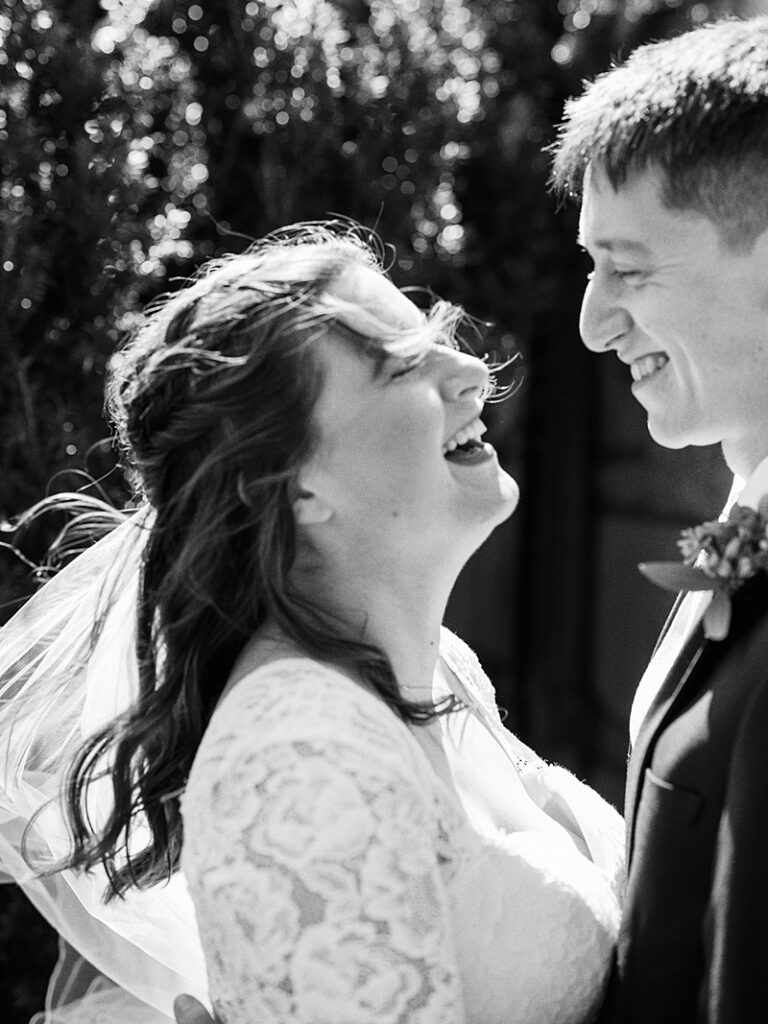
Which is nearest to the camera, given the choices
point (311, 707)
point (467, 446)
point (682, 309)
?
point (311, 707)

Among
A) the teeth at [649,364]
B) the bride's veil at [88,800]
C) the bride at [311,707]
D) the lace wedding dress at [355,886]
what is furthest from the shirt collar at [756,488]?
the bride's veil at [88,800]

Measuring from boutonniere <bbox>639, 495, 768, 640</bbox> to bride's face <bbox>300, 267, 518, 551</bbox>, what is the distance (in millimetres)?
357

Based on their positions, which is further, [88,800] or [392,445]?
[88,800]

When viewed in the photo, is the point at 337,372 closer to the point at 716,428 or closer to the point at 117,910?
the point at 716,428

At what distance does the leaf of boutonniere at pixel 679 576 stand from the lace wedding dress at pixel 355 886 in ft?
1.47

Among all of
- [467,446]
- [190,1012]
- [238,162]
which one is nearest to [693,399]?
[467,446]

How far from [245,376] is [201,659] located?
48cm

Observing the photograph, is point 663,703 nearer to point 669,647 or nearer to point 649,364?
point 669,647

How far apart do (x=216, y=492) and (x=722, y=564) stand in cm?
79

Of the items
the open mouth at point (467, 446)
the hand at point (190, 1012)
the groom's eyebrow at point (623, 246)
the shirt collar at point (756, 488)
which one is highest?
the groom's eyebrow at point (623, 246)

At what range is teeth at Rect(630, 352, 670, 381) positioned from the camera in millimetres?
2111

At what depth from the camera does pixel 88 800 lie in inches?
91.4

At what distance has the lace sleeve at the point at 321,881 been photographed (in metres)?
1.61

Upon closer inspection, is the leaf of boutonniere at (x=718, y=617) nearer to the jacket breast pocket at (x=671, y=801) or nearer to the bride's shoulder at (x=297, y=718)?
the jacket breast pocket at (x=671, y=801)
